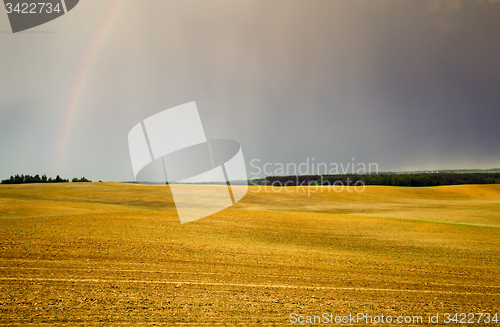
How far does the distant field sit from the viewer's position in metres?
7.21

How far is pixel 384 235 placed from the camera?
1678 cm

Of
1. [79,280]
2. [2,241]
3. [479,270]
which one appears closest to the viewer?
[79,280]

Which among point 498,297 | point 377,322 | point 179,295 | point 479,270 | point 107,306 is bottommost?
point 479,270

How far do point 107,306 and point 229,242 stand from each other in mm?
7215

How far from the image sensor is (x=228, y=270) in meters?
10.0

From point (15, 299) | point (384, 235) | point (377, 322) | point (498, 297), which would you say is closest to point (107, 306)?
point (15, 299)

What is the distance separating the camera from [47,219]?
54.5 ft

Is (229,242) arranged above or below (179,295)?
below

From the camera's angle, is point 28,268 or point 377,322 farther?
point 28,268

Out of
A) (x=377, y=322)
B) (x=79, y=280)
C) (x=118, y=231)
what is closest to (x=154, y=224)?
(x=118, y=231)

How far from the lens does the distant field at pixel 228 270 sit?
721 centimetres

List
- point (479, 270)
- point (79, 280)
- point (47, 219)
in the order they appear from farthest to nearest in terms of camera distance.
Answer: point (47, 219), point (479, 270), point (79, 280)

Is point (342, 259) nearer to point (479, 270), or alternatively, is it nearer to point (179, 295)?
point (479, 270)

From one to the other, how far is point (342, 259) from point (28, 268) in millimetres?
11560
